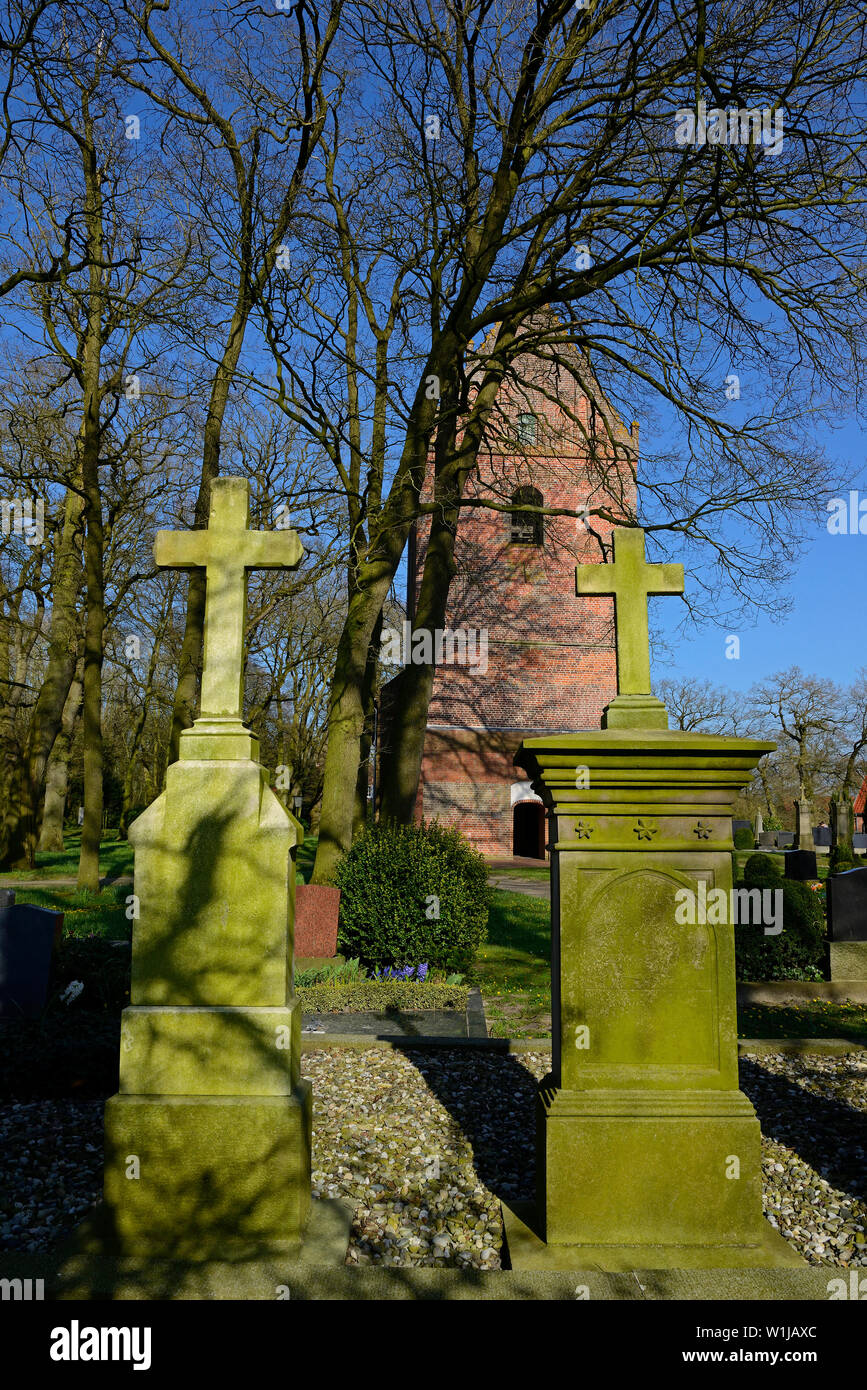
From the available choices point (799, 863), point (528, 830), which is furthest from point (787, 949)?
point (528, 830)

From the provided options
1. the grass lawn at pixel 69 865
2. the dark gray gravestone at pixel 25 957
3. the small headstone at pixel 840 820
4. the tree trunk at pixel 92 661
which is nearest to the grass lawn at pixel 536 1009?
the dark gray gravestone at pixel 25 957

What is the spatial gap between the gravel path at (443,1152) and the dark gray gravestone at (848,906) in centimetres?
311

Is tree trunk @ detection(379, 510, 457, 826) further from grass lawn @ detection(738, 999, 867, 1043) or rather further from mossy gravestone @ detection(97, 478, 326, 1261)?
mossy gravestone @ detection(97, 478, 326, 1261)

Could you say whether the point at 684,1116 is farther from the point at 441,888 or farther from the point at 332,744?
the point at 332,744

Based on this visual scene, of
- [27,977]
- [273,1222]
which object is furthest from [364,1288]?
[27,977]

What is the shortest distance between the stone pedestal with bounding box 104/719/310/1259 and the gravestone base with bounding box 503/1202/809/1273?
942 mm

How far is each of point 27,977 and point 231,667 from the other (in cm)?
465

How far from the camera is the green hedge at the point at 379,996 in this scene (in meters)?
8.36

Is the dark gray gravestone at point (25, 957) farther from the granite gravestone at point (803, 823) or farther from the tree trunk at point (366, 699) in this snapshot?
the granite gravestone at point (803, 823)

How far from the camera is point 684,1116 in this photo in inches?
145

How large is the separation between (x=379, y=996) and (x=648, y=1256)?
17.6ft

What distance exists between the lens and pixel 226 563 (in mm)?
4266

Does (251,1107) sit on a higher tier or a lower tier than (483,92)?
lower

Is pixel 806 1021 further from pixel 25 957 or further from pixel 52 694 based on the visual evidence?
pixel 52 694
